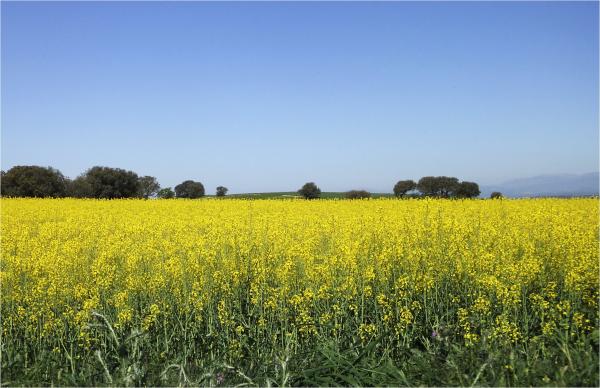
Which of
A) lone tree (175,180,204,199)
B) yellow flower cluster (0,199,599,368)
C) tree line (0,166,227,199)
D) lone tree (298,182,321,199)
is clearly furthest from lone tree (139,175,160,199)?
yellow flower cluster (0,199,599,368)

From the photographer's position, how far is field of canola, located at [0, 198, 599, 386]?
4.62 m

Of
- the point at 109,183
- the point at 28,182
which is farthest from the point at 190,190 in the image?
the point at 28,182

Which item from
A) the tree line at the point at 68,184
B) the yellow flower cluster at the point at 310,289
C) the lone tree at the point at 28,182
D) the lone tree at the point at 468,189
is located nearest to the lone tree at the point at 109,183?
the tree line at the point at 68,184

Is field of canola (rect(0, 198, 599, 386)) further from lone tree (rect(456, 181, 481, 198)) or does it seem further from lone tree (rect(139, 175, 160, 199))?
lone tree (rect(139, 175, 160, 199))

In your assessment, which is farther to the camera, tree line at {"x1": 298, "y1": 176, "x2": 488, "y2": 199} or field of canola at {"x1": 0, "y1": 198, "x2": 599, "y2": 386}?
tree line at {"x1": 298, "y1": 176, "x2": 488, "y2": 199}

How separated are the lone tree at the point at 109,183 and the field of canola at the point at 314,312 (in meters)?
43.4

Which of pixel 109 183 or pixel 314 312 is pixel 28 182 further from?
pixel 314 312

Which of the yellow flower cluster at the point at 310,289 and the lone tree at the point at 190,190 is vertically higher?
the lone tree at the point at 190,190

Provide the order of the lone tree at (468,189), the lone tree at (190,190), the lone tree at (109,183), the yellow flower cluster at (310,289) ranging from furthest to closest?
the lone tree at (190,190) < the lone tree at (109,183) < the lone tree at (468,189) < the yellow flower cluster at (310,289)

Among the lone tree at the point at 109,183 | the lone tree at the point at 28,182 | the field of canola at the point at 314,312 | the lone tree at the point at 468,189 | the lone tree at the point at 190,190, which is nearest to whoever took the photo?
the field of canola at the point at 314,312

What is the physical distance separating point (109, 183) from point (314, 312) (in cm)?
4793

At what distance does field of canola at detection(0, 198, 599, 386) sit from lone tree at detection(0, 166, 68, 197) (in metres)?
41.4

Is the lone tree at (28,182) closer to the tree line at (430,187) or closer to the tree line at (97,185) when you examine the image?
the tree line at (97,185)

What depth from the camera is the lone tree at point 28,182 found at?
44219 millimetres
